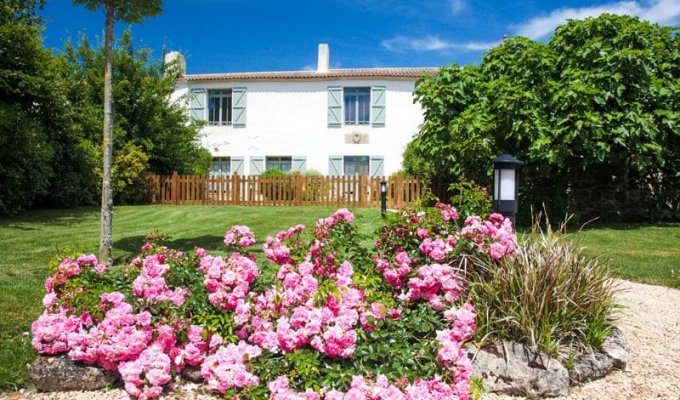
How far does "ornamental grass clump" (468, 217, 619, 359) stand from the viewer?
3.00 metres

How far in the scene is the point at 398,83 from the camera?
20047 millimetres

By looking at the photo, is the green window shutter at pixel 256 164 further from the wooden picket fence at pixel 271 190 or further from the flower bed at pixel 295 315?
the flower bed at pixel 295 315

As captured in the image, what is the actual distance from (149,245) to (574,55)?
30.9 feet

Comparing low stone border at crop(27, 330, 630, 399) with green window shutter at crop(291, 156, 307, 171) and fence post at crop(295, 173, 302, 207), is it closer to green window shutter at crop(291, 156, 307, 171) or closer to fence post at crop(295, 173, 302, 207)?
fence post at crop(295, 173, 302, 207)

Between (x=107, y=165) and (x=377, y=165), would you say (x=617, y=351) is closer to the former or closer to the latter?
(x=107, y=165)

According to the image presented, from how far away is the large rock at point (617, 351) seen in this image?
3086 mm

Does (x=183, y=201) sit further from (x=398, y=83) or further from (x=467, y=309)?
(x=467, y=309)

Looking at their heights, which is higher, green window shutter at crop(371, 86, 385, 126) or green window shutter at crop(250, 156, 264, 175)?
green window shutter at crop(371, 86, 385, 126)

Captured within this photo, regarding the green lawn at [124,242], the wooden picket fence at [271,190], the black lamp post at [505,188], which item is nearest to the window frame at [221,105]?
the wooden picket fence at [271,190]

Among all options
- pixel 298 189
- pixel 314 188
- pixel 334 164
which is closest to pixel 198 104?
pixel 334 164

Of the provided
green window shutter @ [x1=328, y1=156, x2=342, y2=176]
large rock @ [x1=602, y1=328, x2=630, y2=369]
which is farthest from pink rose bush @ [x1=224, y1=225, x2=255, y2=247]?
green window shutter @ [x1=328, y1=156, x2=342, y2=176]

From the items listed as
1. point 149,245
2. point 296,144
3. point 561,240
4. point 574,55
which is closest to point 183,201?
point 296,144

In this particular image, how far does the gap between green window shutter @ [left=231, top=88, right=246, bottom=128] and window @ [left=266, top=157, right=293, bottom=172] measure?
6.30ft

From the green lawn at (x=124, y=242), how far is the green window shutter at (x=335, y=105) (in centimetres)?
893
